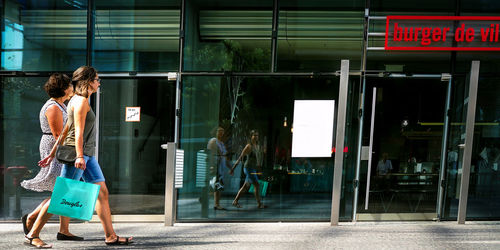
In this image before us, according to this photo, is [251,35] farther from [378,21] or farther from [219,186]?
[219,186]

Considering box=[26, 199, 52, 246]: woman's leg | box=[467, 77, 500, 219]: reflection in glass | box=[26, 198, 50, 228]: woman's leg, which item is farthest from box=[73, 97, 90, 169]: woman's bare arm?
box=[467, 77, 500, 219]: reflection in glass

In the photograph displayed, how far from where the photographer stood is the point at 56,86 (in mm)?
3721

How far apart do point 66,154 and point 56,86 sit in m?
0.76

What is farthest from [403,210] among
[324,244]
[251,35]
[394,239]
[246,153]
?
[251,35]

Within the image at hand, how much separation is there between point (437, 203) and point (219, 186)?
3.19m

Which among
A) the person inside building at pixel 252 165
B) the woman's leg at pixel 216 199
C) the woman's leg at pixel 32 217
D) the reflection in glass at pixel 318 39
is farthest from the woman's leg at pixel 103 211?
the reflection in glass at pixel 318 39

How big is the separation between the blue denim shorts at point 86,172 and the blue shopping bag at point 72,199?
13 cm

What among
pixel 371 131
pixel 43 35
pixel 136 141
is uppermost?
pixel 43 35

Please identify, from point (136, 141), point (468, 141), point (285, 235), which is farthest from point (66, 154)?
point (468, 141)

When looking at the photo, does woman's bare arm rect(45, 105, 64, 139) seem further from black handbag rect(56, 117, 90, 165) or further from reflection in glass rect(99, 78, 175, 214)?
reflection in glass rect(99, 78, 175, 214)

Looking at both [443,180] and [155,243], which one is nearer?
[155,243]

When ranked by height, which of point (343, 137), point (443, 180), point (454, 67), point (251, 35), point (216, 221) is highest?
point (251, 35)

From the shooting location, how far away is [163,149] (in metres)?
5.51

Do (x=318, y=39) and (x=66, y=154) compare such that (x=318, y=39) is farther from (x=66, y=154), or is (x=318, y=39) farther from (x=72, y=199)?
(x=72, y=199)
